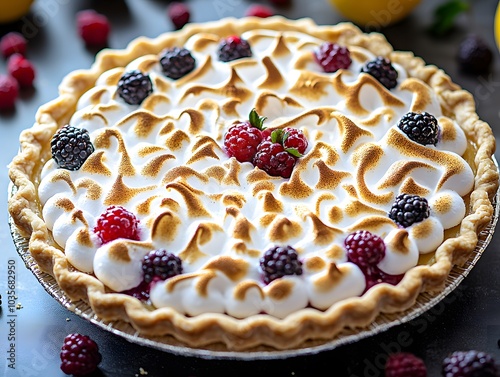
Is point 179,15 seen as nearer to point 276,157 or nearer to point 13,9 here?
point 13,9

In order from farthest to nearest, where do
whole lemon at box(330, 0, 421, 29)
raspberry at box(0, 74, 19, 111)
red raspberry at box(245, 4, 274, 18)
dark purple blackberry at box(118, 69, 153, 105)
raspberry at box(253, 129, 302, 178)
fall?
red raspberry at box(245, 4, 274, 18) < whole lemon at box(330, 0, 421, 29) < raspberry at box(0, 74, 19, 111) < dark purple blackberry at box(118, 69, 153, 105) < raspberry at box(253, 129, 302, 178)

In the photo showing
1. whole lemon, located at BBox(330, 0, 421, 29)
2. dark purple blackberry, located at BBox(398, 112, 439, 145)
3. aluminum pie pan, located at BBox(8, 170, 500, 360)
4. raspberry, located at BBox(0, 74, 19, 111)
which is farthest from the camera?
whole lemon, located at BBox(330, 0, 421, 29)

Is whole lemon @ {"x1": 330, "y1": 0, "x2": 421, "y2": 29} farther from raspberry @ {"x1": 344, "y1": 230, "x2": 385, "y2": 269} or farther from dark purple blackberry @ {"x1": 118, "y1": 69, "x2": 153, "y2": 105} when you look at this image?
raspberry @ {"x1": 344, "y1": 230, "x2": 385, "y2": 269}

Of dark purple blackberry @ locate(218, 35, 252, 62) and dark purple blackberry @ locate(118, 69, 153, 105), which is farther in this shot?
dark purple blackberry @ locate(218, 35, 252, 62)

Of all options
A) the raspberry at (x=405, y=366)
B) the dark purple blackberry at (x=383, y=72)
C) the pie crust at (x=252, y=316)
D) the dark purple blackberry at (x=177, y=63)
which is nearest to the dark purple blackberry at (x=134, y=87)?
the dark purple blackberry at (x=177, y=63)

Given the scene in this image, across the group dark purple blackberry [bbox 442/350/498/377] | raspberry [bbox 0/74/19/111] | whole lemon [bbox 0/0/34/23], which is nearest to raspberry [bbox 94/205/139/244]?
dark purple blackberry [bbox 442/350/498/377]

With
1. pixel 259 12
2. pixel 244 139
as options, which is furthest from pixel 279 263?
pixel 259 12

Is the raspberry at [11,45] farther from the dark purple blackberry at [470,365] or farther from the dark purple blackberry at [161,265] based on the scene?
the dark purple blackberry at [470,365]
